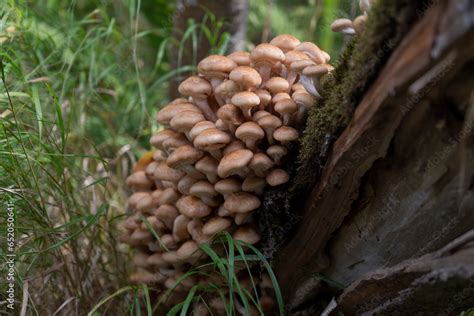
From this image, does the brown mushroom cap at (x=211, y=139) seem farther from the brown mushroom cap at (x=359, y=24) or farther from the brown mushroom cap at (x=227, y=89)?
the brown mushroom cap at (x=359, y=24)

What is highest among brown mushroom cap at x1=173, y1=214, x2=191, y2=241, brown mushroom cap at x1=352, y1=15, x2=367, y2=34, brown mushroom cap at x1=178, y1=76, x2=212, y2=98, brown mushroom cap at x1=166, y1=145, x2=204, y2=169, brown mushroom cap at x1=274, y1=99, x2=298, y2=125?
brown mushroom cap at x1=352, y1=15, x2=367, y2=34

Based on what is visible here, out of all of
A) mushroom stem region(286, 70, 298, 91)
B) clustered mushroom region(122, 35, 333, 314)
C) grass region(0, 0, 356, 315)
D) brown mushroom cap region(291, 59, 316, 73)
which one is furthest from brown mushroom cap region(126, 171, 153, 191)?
brown mushroom cap region(291, 59, 316, 73)

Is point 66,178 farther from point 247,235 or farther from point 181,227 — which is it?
point 247,235

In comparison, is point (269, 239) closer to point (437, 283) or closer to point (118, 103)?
point (437, 283)

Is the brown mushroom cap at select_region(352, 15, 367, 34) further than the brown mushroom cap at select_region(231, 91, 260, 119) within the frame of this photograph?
No

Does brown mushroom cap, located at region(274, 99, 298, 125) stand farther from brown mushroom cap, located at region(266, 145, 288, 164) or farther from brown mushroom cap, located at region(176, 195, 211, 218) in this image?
brown mushroom cap, located at region(176, 195, 211, 218)

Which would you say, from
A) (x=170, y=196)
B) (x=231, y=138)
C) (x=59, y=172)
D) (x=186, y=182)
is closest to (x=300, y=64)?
(x=231, y=138)

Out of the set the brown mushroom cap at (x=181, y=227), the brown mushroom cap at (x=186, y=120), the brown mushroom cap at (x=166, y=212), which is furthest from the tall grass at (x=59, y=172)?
the brown mushroom cap at (x=186, y=120)
